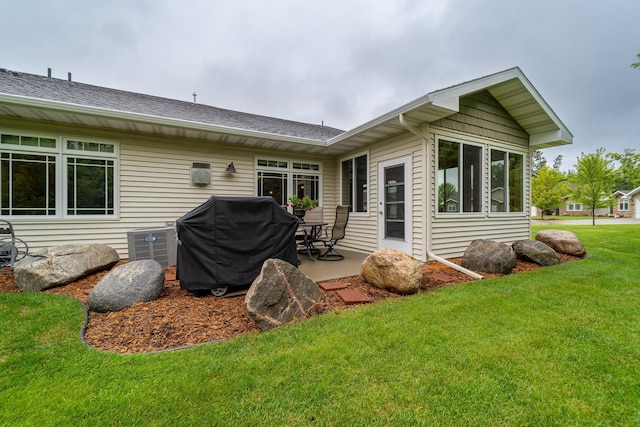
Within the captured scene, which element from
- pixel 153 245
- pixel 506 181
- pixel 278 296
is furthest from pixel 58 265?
pixel 506 181

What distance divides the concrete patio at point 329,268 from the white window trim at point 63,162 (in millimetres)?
3912

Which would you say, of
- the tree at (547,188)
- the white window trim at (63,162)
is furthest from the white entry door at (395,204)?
the tree at (547,188)

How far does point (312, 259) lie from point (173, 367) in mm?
3585

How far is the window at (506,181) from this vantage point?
6.12m

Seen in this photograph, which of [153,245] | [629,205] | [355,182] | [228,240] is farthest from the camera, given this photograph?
[629,205]

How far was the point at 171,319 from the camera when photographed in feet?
8.41

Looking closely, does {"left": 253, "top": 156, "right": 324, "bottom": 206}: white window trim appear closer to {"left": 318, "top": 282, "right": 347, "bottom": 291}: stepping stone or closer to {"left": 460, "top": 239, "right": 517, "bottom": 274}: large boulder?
{"left": 318, "top": 282, "right": 347, "bottom": 291}: stepping stone

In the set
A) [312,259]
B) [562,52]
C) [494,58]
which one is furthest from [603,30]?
[312,259]

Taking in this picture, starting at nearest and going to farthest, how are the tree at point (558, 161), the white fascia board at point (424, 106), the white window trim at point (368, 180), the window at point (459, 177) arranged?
the white fascia board at point (424, 106), the window at point (459, 177), the white window trim at point (368, 180), the tree at point (558, 161)

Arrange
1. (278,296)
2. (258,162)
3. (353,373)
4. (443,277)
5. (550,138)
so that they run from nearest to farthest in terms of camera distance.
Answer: (353,373) → (278,296) → (443,277) → (550,138) → (258,162)

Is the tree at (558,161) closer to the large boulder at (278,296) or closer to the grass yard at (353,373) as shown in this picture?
the grass yard at (353,373)

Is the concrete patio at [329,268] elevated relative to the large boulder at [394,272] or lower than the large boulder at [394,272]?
lower

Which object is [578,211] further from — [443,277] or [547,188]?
[443,277]

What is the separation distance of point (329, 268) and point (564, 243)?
17.8ft
